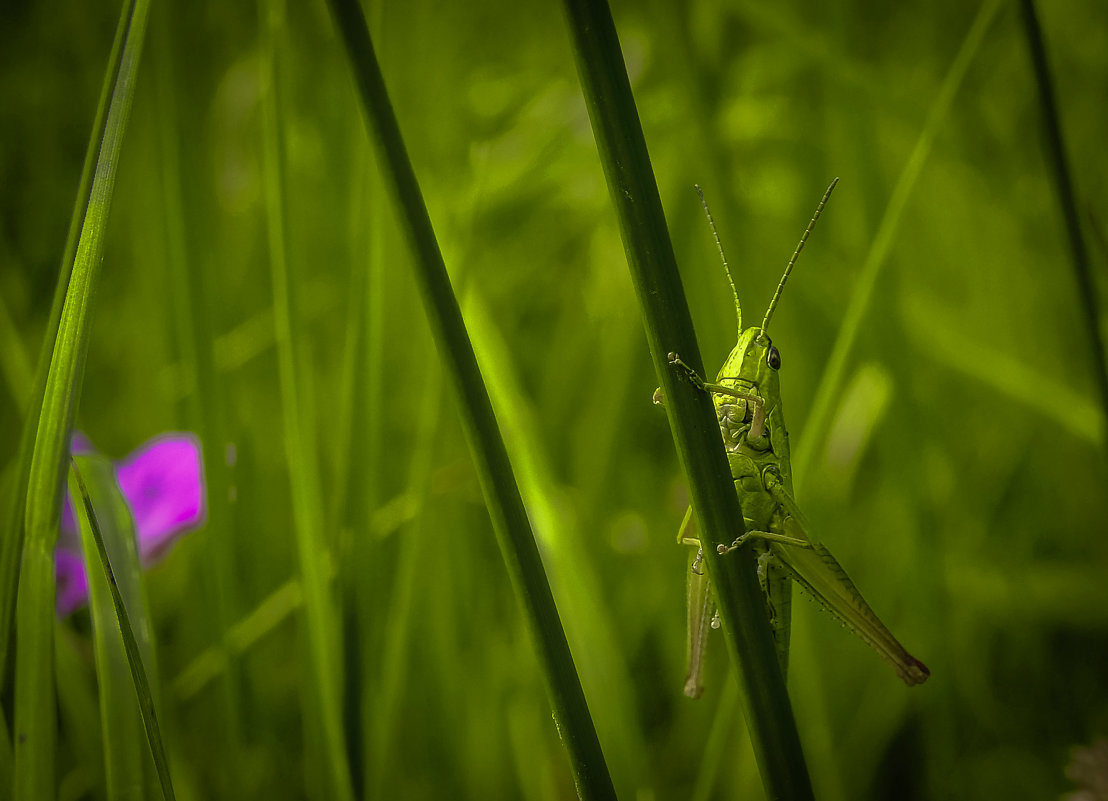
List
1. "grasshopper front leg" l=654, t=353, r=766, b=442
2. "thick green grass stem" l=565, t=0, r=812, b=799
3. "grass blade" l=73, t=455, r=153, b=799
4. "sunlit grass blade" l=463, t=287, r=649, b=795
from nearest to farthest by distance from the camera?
"thick green grass stem" l=565, t=0, r=812, b=799 < "grass blade" l=73, t=455, r=153, b=799 < "grasshopper front leg" l=654, t=353, r=766, b=442 < "sunlit grass blade" l=463, t=287, r=649, b=795

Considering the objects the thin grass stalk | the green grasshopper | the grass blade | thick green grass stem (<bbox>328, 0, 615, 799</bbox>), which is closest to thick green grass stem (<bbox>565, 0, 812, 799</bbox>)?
thick green grass stem (<bbox>328, 0, 615, 799</bbox>)

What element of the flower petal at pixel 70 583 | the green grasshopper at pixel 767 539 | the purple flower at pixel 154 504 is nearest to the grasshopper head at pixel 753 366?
the green grasshopper at pixel 767 539

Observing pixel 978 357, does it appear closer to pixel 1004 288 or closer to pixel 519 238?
pixel 1004 288

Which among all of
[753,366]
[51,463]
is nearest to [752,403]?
[753,366]

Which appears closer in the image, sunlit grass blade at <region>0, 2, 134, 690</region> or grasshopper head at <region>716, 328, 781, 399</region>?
sunlit grass blade at <region>0, 2, 134, 690</region>

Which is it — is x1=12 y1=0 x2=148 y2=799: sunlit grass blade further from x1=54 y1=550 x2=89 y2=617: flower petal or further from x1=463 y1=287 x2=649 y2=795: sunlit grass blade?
x1=54 y1=550 x2=89 y2=617: flower petal

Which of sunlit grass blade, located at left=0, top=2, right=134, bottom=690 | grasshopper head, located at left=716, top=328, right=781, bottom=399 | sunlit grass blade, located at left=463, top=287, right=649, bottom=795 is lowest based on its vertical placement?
sunlit grass blade, located at left=463, top=287, right=649, bottom=795

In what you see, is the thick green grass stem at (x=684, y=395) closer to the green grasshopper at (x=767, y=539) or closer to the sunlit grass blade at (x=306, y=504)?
the green grasshopper at (x=767, y=539)

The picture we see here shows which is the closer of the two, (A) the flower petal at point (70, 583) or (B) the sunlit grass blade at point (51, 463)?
(B) the sunlit grass blade at point (51, 463)
